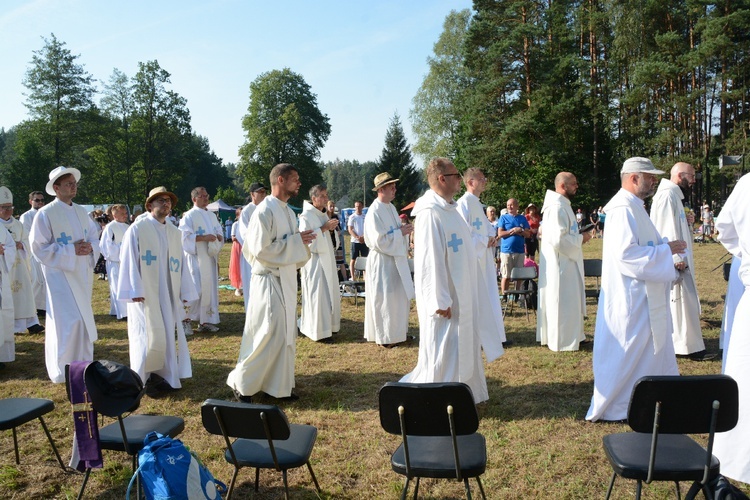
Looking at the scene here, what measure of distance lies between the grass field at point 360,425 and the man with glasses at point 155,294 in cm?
31

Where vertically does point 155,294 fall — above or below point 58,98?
below

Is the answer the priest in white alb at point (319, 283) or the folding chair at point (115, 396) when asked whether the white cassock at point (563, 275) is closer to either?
the priest in white alb at point (319, 283)

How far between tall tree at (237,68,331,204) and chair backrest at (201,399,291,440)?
4759cm

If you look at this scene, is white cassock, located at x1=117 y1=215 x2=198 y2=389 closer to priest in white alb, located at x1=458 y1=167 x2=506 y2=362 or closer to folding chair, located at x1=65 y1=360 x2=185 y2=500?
folding chair, located at x1=65 y1=360 x2=185 y2=500

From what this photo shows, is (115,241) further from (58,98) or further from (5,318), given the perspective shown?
(58,98)

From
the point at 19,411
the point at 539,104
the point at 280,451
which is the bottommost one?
the point at 280,451

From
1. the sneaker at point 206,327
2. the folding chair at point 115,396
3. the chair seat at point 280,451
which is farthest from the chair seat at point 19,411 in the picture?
the sneaker at point 206,327

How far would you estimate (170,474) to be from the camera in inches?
118

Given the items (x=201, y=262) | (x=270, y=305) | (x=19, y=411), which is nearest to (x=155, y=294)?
(x=270, y=305)

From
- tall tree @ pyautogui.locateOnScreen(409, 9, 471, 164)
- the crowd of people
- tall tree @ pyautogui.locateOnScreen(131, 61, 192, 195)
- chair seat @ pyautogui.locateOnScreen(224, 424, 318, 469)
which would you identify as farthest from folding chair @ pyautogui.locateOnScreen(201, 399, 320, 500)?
tall tree @ pyautogui.locateOnScreen(131, 61, 192, 195)

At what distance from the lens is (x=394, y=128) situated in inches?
2226

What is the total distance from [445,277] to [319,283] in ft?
13.0

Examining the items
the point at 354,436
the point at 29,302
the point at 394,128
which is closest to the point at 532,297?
the point at 354,436

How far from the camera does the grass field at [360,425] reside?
401cm
